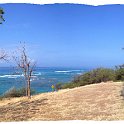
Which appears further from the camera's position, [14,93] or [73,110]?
[14,93]

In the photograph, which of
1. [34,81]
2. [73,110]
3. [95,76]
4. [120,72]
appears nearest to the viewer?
[73,110]

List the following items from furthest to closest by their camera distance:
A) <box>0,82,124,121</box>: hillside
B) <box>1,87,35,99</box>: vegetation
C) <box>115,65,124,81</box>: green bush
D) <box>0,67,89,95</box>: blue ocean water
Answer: <box>0,67,89,95</box>: blue ocean water → <box>1,87,35,99</box>: vegetation → <box>115,65,124,81</box>: green bush → <box>0,82,124,121</box>: hillside

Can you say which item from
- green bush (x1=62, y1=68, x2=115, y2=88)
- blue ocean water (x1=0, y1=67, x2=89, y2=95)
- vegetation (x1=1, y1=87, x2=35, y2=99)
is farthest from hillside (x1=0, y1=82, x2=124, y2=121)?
blue ocean water (x1=0, y1=67, x2=89, y2=95)

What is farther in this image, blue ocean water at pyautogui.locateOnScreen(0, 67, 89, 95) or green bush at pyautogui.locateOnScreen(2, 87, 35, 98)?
blue ocean water at pyautogui.locateOnScreen(0, 67, 89, 95)

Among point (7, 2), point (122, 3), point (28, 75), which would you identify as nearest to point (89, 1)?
point (122, 3)

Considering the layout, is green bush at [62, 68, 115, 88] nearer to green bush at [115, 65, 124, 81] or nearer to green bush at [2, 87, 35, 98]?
green bush at [115, 65, 124, 81]

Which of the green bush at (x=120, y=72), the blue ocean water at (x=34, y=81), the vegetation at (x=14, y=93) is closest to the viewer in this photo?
the green bush at (x=120, y=72)

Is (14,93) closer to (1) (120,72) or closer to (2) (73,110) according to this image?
(1) (120,72)

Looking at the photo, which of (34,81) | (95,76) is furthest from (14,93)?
(34,81)

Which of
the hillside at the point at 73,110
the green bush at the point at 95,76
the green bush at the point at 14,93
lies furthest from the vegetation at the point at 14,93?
the hillside at the point at 73,110

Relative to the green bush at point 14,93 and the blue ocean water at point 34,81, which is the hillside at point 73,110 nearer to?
the green bush at point 14,93

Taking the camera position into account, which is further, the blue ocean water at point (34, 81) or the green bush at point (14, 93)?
the blue ocean water at point (34, 81)

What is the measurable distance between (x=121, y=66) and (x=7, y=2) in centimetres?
2313

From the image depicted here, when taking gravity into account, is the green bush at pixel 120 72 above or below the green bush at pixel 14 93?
above
